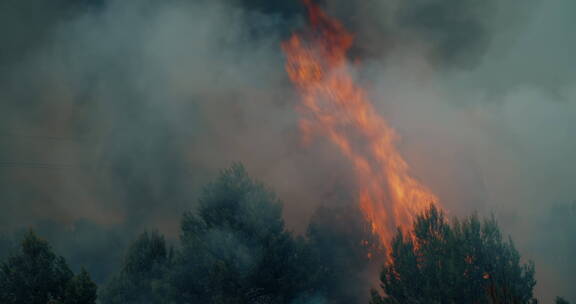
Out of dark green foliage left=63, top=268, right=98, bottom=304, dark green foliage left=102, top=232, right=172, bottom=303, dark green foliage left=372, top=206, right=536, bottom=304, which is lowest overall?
dark green foliage left=63, top=268, right=98, bottom=304

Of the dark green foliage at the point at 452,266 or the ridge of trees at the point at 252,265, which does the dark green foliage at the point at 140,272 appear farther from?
the dark green foliage at the point at 452,266

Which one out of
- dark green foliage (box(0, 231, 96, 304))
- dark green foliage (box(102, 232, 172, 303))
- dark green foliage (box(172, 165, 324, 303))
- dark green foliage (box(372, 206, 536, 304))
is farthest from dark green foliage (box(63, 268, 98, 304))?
dark green foliage (box(372, 206, 536, 304))

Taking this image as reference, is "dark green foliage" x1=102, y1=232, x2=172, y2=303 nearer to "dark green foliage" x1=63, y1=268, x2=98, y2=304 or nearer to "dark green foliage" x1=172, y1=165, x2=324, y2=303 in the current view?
"dark green foliage" x1=172, y1=165, x2=324, y2=303

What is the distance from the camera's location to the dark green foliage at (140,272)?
103 feet

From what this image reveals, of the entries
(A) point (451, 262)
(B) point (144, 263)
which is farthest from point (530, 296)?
(B) point (144, 263)

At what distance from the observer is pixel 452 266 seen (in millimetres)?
21766

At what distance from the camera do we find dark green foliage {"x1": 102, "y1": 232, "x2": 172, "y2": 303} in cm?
3138

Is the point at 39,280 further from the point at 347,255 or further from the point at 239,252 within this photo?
the point at 347,255

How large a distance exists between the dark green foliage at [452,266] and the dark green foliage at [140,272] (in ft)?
54.0

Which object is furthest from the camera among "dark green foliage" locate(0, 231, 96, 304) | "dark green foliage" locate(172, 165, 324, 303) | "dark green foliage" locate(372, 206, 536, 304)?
"dark green foliage" locate(172, 165, 324, 303)

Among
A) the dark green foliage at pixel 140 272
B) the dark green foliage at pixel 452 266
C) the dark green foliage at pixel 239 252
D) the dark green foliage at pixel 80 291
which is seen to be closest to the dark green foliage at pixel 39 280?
the dark green foliage at pixel 80 291

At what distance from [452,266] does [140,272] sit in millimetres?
22779

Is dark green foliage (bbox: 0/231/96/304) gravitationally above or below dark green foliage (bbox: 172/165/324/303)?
below

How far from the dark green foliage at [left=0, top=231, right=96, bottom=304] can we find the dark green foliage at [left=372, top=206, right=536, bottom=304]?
1517 centimetres
